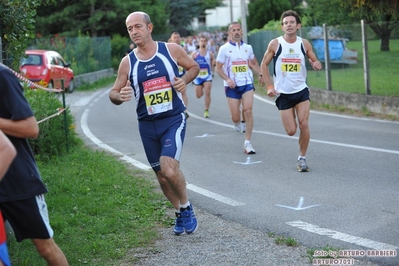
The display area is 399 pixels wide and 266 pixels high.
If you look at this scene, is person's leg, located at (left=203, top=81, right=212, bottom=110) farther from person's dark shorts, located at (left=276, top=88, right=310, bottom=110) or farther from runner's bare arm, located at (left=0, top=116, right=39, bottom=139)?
runner's bare arm, located at (left=0, top=116, right=39, bottom=139)

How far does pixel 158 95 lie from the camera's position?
23.0ft

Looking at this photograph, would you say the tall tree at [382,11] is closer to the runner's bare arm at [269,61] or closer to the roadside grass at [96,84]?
the runner's bare arm at [269,61]

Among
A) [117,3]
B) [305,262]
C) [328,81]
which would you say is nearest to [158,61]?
[305,262]

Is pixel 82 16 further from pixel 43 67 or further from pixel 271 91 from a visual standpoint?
pixel 271 91

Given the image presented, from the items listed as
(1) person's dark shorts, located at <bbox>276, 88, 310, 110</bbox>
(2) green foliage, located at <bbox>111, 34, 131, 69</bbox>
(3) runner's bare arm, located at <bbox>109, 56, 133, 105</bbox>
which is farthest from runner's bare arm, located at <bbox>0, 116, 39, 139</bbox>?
(2) green foliage, located at <bbox>111, 34, 131, 69</bbox>

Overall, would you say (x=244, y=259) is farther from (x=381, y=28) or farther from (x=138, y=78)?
(x=381, y=28)

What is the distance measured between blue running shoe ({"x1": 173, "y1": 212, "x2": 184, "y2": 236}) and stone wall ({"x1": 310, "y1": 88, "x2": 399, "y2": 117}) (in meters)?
9.61

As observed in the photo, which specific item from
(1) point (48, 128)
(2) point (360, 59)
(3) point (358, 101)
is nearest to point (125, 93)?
(1) point (48, 128)

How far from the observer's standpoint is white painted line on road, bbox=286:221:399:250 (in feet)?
20.1

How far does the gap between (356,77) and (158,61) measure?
470 inches

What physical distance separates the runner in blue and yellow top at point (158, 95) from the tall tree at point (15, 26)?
2678 millimetres

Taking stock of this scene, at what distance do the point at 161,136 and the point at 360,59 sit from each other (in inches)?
468

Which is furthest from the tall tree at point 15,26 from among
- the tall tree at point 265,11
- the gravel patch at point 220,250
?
the tall tree at point 265,11

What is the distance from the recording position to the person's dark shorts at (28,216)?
4531 mm
